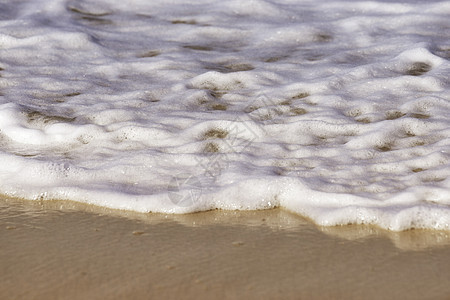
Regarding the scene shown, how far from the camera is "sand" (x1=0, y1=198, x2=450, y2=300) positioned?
1.92 meters

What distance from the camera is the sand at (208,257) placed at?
6.30ft

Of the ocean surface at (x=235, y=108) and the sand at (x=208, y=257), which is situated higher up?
the sand at (x=208, y=257)

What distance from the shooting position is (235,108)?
3.53 metres

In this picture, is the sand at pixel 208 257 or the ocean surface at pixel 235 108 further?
the ocean surface at pixel 235 108

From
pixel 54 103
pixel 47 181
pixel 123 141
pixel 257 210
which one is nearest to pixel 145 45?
pixel 54 103

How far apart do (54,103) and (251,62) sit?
1364 millimetres

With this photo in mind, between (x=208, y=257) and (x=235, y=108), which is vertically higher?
(x=208, y=257)

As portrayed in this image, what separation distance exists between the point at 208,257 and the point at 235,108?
59.8 inches

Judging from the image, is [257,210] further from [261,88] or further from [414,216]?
[261,88]

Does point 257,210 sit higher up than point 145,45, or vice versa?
point 257,210

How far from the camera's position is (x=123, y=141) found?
3.12 m

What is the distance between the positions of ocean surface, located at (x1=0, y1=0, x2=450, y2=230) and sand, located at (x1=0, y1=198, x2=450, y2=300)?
0.10 metres

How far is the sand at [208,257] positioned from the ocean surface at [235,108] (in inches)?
4.1

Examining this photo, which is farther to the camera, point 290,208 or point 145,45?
point 145,45
